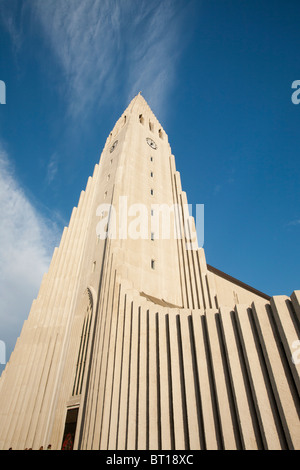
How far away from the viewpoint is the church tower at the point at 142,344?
912 cm

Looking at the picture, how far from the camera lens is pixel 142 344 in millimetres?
12531

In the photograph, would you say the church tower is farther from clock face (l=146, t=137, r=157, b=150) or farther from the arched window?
clock face (l=146, t=137, r=157, b=150)

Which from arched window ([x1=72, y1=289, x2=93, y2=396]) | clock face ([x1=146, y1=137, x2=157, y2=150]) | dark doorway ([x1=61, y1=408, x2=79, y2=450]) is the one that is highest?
clock face ([x1=146, y1=137, x2=157, y2=150])

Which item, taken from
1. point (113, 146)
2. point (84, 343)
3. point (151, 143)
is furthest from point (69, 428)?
point (151, 143)

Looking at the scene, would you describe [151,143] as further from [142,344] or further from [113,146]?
[142,344]

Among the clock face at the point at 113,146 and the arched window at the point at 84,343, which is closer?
the arched window at the point at 84,343

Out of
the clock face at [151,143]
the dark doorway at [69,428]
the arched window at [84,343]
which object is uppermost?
the clock face at [151,143]

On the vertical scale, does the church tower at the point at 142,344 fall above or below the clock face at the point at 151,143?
below

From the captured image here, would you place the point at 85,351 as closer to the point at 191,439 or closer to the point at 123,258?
the point at 123,258

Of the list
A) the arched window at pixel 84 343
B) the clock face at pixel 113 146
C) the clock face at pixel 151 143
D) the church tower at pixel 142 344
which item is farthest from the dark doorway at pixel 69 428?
the clock face at pixel 151 143

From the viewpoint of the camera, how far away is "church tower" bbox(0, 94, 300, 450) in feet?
29.9

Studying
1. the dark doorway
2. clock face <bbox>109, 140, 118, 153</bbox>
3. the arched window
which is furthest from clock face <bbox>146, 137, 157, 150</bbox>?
the dark doorway

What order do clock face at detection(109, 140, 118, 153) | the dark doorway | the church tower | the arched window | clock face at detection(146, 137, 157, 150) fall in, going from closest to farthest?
the church tower
the dark doorway
the arched window
clock face at detection(146, 137, 157, 150)
clock face at detection(109, 140, 118, 153)

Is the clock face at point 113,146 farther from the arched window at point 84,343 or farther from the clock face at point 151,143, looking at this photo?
the arched window at point 84,343
